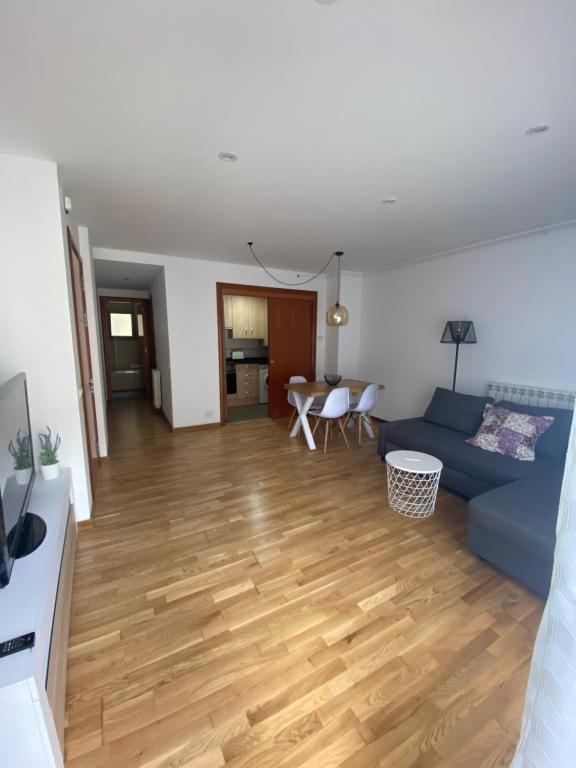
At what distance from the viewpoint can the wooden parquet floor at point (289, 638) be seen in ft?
3.71

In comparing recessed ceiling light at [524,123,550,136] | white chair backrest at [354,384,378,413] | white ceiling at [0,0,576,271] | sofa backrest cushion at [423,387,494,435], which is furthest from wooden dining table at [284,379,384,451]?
recessed ceiling light at [524,123,550,136]

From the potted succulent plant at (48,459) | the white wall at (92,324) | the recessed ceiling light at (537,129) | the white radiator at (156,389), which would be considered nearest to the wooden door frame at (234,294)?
the white radiator at (156,389)

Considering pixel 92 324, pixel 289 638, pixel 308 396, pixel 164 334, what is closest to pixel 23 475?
pixel 289 638

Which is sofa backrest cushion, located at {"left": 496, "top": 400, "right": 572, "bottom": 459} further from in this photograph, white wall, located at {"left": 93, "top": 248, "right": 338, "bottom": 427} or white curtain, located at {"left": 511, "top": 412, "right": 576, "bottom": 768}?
white wall, located at {"left": 93, "top": 248, "right": 338, "bottom": 427}

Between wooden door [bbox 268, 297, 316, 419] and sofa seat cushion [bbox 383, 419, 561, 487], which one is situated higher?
wooden door [bbox 268, 297, 316, 419]

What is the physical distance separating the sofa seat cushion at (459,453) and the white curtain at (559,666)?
2107mm

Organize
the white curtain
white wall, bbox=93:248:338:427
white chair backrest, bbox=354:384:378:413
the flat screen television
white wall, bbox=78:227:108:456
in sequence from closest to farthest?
the white curtain → the flat screen television → white wall, bbox=78:227:108:456 → white chair backrest, bbox=354:384:378:413 → white wall, bbox=93:248:338:427

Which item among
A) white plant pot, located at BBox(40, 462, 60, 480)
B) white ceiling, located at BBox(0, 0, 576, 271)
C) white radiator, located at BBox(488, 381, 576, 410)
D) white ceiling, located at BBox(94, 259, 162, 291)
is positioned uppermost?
white ceiling, located at BBox(0, 0, 576, 271)

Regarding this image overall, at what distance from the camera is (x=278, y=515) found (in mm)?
2514

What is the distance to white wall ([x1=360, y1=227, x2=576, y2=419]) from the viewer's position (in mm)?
2928

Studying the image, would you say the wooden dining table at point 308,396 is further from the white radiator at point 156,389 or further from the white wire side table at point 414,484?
the white radiator at point 156,389

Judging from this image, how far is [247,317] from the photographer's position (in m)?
6.30

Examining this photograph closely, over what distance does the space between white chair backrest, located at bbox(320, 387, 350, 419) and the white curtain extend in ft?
9.82

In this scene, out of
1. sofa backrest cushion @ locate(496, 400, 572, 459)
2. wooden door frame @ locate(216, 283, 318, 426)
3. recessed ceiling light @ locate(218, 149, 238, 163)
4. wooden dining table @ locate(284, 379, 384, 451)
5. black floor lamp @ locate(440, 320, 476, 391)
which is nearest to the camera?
recessed ceiling light @ locate(218, 149, 238, 163)
